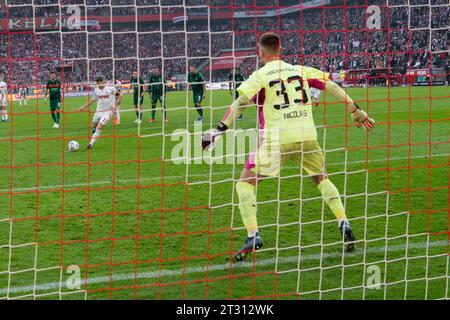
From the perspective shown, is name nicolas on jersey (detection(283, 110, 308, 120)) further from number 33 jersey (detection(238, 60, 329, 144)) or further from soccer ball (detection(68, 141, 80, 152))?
soccer ball (detection(68, 141, 80, 152))

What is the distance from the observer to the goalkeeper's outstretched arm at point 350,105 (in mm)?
6758

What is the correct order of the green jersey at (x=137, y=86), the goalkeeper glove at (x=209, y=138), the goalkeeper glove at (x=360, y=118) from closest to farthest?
the goalkeeper glove at (x=209, y=138) → the goalkeeper glove at (x=360, y=118) → the green jersey at (x=137, y=86)

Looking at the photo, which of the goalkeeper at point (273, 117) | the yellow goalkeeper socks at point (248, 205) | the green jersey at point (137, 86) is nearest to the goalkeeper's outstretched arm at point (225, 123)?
the goalkeeper at point (273, 117)

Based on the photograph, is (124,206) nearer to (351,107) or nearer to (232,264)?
→ (232,264)

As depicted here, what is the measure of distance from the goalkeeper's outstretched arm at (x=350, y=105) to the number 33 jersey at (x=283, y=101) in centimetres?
25

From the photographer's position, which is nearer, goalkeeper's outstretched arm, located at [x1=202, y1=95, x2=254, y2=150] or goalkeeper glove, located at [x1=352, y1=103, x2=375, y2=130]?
goalkeeper's outstretched arm, located at [x1=202, y1=95, x2=254, y2=150]

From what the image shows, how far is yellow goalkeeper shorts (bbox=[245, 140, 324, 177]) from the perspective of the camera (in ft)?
21.8

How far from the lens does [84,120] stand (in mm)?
24641

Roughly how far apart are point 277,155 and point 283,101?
54cm

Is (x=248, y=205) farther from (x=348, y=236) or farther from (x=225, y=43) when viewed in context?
(x=225, y=43)

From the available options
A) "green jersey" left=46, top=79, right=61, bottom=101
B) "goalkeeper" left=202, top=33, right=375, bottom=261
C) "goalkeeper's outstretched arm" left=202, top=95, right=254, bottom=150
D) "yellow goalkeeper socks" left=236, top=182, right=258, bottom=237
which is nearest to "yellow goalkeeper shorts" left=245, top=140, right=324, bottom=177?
"goalkeeper" left=202, top=33, right=375, bottom=261

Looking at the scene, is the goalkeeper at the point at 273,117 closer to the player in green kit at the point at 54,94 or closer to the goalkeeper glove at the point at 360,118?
the goalkeeper glove at the point at 360,118

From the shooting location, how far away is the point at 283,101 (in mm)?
6590
